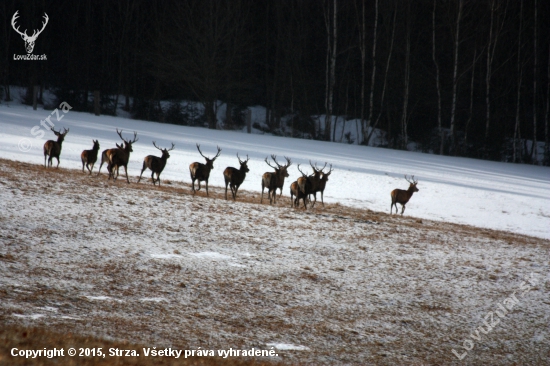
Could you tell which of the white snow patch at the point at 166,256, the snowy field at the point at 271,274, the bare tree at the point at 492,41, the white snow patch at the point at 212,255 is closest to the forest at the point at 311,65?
the bare tree at the point at 492,41

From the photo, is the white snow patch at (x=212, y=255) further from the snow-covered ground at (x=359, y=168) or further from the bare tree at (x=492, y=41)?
the bare tree at (x=492, y=41)

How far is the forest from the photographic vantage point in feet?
116

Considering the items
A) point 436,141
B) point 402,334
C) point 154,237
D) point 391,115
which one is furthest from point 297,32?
point 402,334

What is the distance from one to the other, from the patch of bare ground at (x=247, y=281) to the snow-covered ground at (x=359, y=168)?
386 centimetres

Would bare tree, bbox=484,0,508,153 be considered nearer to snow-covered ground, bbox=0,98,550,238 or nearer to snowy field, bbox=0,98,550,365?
snow-covered ground, bbox=0,98,550,238

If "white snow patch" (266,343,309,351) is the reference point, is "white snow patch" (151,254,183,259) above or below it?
above

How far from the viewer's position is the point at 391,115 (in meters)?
40.5

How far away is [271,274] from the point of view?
9148 millimetres

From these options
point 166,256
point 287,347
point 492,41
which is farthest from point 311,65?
point 287,347

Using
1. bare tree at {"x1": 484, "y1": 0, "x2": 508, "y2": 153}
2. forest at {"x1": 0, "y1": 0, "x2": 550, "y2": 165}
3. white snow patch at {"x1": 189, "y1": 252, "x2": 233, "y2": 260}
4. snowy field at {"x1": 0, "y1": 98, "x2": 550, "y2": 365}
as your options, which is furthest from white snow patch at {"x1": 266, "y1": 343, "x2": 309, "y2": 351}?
bare tree at {"x1": 484, "y1": 0, "x2": 508, "y2": 153}

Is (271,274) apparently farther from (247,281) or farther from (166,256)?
(166,256)

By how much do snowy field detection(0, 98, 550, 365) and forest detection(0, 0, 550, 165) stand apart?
66.6ft

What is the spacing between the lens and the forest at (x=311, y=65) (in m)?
35.2

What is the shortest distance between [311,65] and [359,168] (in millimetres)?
24688
